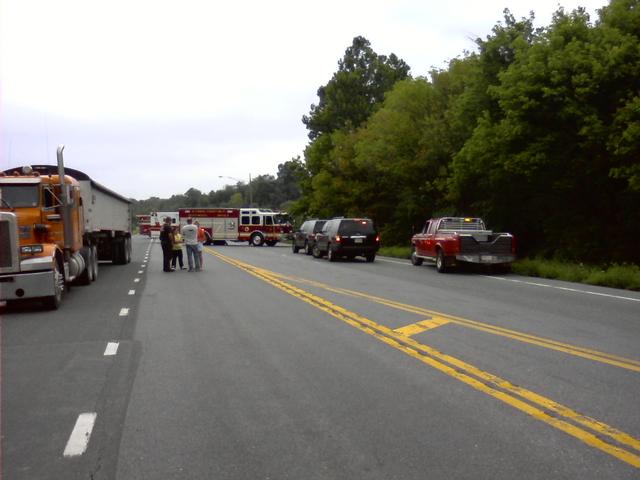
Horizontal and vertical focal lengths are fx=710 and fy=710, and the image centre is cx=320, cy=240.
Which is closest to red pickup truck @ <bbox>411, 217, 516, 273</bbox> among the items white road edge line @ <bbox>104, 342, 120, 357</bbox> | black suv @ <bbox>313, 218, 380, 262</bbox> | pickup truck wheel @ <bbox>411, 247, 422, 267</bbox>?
pickup truck wheel @ <bbox>411, 247, 422, 267</bbox>

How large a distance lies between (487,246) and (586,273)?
316 cm

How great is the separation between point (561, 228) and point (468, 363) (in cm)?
2229

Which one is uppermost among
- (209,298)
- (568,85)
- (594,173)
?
(568,85)

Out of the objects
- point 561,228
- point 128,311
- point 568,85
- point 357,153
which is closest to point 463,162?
point 561,228

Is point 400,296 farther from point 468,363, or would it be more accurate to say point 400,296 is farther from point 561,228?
point 561,228

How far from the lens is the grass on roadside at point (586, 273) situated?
716 inches

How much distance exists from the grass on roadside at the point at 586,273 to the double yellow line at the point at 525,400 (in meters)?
10.1

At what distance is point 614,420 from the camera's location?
5.67 metres

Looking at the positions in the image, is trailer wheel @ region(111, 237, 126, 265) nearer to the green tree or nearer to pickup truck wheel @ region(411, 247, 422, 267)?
pickup truck wheel @ region(411, 247, 422, 267)

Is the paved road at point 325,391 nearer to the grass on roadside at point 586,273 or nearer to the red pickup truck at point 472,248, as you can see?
the grass on roadside at point 586,273

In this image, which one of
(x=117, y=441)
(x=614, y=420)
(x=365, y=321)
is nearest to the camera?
(x=117, y=441)

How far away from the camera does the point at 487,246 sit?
22.0 meters

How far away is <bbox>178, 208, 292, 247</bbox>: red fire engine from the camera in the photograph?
5534cm

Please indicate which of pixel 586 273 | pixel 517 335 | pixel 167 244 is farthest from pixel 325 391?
pixel 167 244
